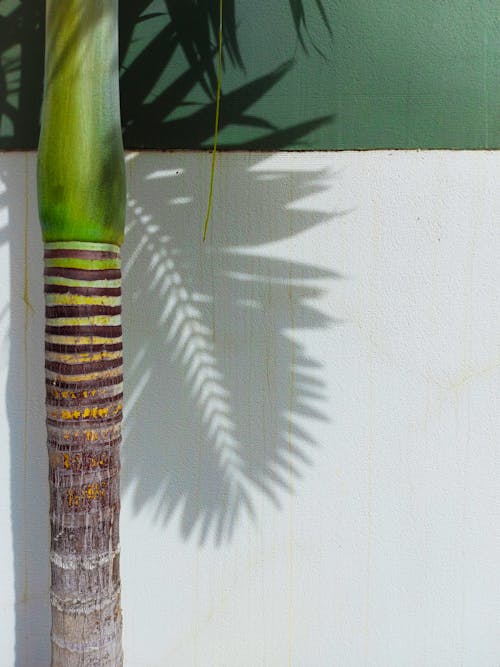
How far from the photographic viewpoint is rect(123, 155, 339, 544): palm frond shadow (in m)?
2.08

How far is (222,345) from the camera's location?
2.09 metres

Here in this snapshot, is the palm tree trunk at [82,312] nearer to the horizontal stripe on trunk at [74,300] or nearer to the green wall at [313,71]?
the horizontal stripe on trunk at [74,300]

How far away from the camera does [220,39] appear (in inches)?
77.8

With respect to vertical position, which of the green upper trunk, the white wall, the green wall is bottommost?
the white wall

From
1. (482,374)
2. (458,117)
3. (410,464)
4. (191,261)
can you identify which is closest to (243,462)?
(410,464)

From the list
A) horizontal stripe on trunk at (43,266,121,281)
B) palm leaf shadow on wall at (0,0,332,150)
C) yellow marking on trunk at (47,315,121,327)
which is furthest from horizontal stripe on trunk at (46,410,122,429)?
palm leaf shadow on wall at (0,0,332,150)

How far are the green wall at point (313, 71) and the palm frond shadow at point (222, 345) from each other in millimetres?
182

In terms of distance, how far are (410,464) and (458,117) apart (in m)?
1.37

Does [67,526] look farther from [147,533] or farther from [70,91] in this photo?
[70,91]

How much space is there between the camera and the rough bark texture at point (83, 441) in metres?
1.30

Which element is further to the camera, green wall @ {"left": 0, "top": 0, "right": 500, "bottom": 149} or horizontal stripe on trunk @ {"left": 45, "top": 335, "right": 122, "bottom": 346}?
green wall @ {"left": 0, "top": 0, "right": 500, "bottom": 149}

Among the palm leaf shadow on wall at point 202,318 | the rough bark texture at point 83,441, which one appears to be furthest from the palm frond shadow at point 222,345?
the rough bark texture at point 83,441

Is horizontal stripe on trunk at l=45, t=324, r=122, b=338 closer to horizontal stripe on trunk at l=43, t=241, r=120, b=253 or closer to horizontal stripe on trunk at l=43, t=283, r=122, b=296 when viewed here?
horizontal stripe on trunk at l=43, t=283, r=122, b=296

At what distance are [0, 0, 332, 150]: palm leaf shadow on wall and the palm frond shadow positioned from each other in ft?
0.43
